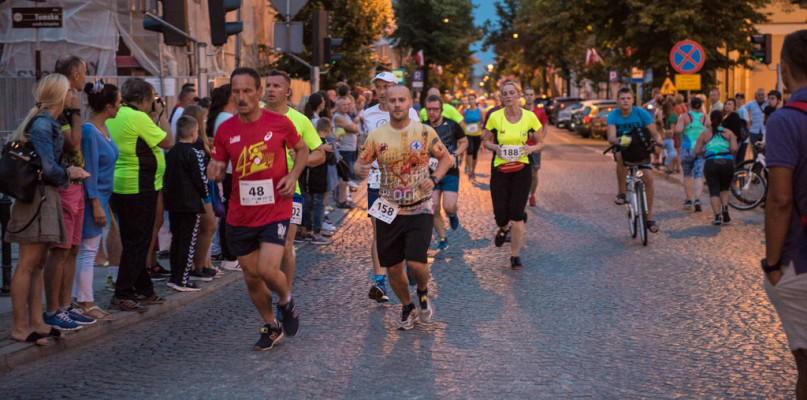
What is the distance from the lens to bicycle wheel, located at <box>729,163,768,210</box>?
49.6 ft

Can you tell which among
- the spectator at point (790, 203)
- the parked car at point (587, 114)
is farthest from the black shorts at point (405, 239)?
the parked car at point (587, 114)

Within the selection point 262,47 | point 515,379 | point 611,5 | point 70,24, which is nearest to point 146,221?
point 515,379

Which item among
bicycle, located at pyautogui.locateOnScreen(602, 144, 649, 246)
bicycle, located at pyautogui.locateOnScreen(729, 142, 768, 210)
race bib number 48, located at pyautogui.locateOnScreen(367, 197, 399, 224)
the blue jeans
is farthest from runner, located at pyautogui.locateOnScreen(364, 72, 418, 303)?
bicycle, located at pyautogui.locateOnScreen(729, 142, 768, 210)

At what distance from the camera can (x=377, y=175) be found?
8391 millimetres

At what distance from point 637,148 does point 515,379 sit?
23.4 ft

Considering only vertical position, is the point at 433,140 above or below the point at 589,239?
above

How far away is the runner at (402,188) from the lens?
700cm

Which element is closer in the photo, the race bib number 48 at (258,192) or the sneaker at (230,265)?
the race bib number 48 at (258,192)

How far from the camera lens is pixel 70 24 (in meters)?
22.2

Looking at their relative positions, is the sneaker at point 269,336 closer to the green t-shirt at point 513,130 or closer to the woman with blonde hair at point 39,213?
the woman with blonde hair at point 39,213

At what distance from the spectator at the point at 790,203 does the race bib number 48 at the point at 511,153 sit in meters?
5.96

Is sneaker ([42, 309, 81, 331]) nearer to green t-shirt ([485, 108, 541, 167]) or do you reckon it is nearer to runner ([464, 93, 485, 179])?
green t-shirt ([485, 108, 541, 167])

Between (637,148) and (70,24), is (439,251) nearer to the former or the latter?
(637,148)

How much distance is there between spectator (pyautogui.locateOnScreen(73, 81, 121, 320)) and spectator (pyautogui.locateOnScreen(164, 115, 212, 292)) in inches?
43.8
